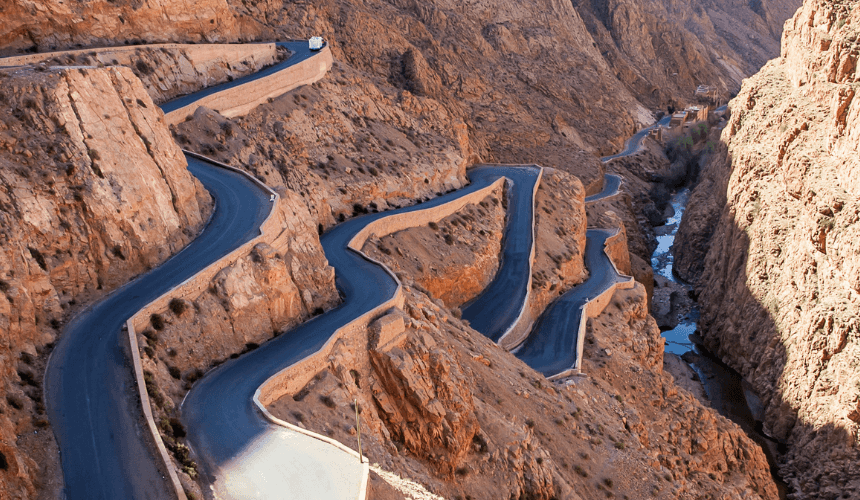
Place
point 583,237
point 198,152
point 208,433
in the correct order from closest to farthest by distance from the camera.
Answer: point 208,433
point 198,152
point 583,237

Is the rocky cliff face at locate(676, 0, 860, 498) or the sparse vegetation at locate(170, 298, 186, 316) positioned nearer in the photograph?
the sparse vegetation at locate(170, 298, 186, 316)

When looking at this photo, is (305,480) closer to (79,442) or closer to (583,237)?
(79,442)

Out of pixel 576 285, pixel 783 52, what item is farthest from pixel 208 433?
pixel 783 52

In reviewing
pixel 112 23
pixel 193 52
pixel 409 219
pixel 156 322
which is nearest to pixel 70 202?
pixel 156 322

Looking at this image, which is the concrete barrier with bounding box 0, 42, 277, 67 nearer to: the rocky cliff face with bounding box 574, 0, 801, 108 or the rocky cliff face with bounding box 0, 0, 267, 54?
the rocky cliff face with bounding box 0, 0, 267, 54

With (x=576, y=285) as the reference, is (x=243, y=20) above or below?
above

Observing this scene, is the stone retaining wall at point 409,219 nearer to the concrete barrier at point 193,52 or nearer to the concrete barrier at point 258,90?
the concrete barrier at point 258,90

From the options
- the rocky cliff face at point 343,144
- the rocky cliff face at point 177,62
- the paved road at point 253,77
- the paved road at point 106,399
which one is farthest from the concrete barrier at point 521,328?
the rocky cliff face at point 177,62

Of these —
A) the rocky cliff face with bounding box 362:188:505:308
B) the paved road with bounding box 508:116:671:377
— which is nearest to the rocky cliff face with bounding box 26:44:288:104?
the rocky cliff face with bounding box 362:188:505:308
